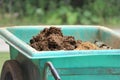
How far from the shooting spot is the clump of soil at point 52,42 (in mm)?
3471

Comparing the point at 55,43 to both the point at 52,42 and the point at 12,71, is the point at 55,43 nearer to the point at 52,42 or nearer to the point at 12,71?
the point at 52,42

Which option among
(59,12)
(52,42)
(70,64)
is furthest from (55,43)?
(59,12)

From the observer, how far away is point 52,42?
3488mm

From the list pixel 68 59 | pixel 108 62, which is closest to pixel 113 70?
pixel 108 62

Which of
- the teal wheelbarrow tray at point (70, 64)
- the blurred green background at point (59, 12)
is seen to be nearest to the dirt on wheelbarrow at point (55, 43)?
the teal wheelbarrow tray at point (70, 64)

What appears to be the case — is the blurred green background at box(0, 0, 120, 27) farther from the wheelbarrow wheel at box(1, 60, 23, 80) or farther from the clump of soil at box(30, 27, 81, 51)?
the clump of soil at box(30, 27, 81, 51)

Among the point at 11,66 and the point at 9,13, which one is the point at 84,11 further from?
the point at 11,66

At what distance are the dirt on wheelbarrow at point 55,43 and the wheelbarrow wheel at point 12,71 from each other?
0.69ft

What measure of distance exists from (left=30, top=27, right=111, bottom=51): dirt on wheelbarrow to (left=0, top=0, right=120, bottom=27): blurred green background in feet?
19.9

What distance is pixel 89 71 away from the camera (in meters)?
3.17

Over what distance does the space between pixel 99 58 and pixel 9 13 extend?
7260mm

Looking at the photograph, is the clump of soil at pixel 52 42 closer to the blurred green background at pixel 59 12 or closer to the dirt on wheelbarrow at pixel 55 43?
the dirt on wheelbarrow at pixel 55 43

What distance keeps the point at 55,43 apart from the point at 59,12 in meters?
6.62

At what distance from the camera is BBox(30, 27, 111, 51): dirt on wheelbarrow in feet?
11.4
